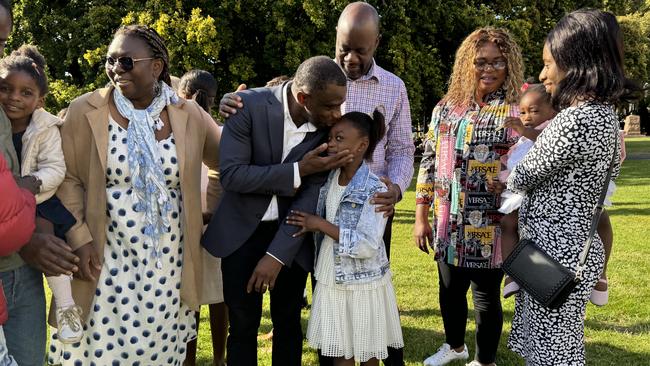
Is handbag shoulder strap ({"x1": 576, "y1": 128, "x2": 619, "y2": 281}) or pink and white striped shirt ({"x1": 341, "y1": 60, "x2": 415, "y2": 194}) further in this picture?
pink and white striped shirt ({"x1": 341, "y1": 60, "x2": 415, "y2": 194})

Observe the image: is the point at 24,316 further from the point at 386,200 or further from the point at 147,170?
the point at 386,200

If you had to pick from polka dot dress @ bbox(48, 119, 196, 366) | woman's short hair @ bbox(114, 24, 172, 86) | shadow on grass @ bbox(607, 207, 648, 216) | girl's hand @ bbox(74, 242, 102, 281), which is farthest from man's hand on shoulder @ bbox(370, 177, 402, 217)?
shadow on grass @ bbox(607, 207, 648, 216)

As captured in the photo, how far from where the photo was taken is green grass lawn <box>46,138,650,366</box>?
4.93m

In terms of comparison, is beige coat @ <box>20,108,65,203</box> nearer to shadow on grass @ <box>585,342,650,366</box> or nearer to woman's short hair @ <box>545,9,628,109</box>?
woman's short hair @ <box>545,9,628,109</box>

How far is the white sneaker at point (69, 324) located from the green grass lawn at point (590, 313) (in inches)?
73.4

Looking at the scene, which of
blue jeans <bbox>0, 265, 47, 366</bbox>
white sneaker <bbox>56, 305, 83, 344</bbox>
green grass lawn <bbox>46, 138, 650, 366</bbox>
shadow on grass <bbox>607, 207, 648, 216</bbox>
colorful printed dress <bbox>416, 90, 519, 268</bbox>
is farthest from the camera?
shadow on grass <bbox>607, 207, 648, 216</bbox>

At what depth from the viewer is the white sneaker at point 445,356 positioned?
4.64m

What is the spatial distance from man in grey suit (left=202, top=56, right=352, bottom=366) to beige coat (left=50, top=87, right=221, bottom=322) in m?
0.17

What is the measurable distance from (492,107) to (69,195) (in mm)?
2814

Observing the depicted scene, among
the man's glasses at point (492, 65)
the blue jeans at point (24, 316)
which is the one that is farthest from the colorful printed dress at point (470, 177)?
the blue jeans at point (24, 316)

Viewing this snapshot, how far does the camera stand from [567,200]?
9.40 ft

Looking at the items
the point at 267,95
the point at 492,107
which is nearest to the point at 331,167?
the point at 267,95

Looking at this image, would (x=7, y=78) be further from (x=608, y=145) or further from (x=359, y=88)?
(x=608, y=145)

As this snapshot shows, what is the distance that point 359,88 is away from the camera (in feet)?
13.4
